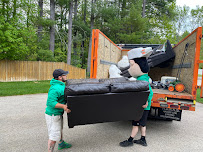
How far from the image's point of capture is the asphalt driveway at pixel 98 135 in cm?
321

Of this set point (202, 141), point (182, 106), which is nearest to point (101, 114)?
point (182, 106)

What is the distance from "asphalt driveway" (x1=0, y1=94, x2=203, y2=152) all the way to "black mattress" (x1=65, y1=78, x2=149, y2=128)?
88cm

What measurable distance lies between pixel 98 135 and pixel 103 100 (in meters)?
1.71

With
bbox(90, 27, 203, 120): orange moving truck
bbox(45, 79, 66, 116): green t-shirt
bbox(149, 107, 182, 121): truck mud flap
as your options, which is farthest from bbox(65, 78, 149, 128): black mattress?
bbox(149, 107, 182, 121): truck mud flap

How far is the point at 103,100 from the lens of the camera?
247cm

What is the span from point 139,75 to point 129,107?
3.38 ft

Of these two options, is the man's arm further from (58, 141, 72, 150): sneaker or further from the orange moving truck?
the orange moving truck

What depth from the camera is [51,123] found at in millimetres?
2713

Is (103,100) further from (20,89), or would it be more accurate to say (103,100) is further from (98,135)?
(20,89)

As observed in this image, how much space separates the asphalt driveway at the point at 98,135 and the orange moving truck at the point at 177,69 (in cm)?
52

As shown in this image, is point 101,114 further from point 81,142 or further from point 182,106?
point 182,106

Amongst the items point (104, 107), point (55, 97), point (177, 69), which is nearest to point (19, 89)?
point (55, 97)

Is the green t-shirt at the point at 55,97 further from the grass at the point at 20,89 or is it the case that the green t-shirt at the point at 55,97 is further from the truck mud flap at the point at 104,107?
the grass at the point at 20,89

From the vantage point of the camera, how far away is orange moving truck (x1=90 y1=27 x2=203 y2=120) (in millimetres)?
3654
